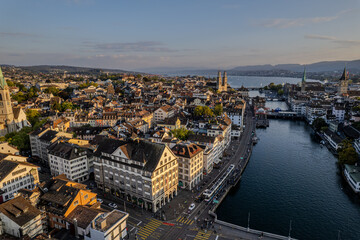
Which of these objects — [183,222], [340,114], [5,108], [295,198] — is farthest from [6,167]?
[340,114]

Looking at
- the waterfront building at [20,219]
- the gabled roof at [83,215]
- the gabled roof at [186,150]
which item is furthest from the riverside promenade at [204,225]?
the waterfront building at [20,219]

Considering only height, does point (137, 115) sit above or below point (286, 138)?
above

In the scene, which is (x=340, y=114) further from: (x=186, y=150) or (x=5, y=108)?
(x=5, y=108)

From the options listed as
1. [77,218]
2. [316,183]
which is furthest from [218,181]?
[77,218]

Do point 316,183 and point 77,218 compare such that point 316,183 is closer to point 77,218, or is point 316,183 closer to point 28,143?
point 77,218

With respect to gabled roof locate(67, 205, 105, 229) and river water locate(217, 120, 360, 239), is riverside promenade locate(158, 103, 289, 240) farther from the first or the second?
gabled roof locate(67, 205, 105, 229)

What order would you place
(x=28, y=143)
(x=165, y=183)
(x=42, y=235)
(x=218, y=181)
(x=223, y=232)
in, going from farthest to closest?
(x=28, y=143) < (x=218, y=181) < (x=165, y=183) < (x=223, y=232) < (x=42, y=235)
